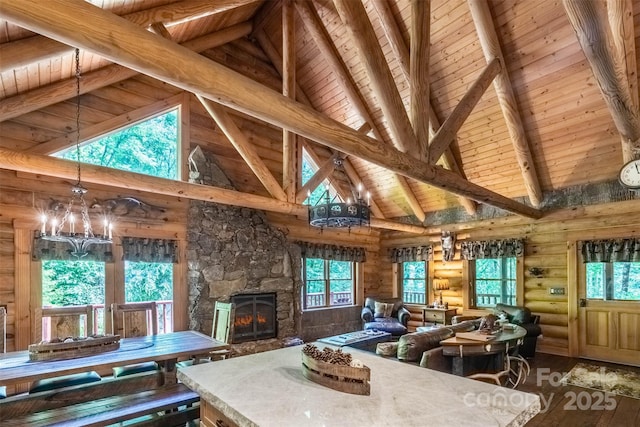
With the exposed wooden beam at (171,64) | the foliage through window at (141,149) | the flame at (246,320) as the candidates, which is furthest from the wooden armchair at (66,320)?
the exposed wooden beam at (171,64)

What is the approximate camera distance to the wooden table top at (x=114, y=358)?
2662mm

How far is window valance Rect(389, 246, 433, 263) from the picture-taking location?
826 centimetres

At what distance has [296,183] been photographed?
6223mm

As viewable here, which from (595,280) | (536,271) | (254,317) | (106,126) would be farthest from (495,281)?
(106,126)

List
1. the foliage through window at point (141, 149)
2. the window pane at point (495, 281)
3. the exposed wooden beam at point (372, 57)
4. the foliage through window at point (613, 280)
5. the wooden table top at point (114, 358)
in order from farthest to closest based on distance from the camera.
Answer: the window pane at point (495, 281)
the foliage through window at point (613, 280)
the foliage through window at point (141, 149)
the exposed wooden beam at point (372, 57)
the wooden table top at point (114, 358)

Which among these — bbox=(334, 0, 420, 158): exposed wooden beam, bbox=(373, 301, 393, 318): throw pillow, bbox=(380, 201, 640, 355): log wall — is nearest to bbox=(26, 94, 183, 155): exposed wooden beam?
bbox=(334, 0, 420, 158): exposed wooden beam

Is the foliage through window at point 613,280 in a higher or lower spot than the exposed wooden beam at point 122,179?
lower

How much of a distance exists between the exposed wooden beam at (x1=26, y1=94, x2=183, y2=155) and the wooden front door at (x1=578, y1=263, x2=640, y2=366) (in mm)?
7599

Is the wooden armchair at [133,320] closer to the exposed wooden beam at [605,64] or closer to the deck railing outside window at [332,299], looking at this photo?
the deck railing outside window at [332,299]

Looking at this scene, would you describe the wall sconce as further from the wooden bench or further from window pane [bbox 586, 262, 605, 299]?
the wooden bench

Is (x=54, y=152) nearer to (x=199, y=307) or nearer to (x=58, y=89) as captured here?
(x=58, y=89)

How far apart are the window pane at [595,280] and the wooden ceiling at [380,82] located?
4.06ft

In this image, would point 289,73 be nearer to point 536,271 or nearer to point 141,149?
point 141,149

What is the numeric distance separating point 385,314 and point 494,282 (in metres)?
2.35
